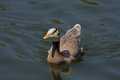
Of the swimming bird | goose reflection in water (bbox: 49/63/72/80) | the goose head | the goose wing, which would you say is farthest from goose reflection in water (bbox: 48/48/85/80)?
the goose head

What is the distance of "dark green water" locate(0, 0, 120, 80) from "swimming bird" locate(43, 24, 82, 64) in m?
0.34

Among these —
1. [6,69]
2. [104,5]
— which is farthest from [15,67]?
[104,5]

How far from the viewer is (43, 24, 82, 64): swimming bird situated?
56.3 ft

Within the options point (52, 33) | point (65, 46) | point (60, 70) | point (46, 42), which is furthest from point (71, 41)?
point (52, 33)

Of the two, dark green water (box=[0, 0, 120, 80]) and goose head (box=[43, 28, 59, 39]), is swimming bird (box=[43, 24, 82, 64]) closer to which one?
goose head (box=[43, 28, 59, 39])

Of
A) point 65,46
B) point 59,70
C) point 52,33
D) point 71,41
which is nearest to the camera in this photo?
point 52,33

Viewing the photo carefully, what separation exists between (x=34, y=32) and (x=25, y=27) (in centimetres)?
39

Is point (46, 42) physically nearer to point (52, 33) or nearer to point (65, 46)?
point (65, 46)

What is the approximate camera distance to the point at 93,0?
21828mm

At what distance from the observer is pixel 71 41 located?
18.3m

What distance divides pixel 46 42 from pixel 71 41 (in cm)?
89

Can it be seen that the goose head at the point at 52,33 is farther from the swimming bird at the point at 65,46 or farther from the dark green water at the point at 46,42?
the dark green water at the point at 46,42

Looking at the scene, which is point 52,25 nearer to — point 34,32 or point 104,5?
point 34,32

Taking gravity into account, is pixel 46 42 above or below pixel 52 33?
below
